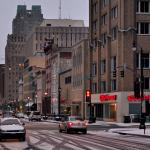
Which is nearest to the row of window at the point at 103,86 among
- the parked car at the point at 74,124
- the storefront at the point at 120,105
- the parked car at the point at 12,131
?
the storefront at the point at 120,105

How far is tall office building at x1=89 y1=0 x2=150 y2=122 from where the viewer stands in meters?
83.0

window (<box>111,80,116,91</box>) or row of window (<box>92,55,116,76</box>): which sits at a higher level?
row of window (<box>92,55,116,76</box>)

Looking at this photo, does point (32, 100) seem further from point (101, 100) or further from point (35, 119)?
point (101, 100)

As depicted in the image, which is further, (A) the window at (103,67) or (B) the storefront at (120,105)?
(A) the window at (103,67)

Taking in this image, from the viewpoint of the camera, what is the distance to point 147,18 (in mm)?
85062

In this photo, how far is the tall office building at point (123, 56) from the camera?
83.0 m

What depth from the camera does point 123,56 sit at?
8306 centimetres

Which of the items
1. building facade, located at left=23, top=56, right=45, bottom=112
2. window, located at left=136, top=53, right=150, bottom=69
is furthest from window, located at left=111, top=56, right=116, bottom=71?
building facade, located at left=23, top=56, right=45, bottom=112

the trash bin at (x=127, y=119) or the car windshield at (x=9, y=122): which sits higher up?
the car windshield at (x=9, y=122)

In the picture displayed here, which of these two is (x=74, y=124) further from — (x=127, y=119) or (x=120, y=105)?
(x=120, y=105)

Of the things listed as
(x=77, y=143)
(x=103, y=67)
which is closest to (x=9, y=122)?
(x=77, y=143)

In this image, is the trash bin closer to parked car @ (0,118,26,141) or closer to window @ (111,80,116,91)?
window @ (111,80,116,91)

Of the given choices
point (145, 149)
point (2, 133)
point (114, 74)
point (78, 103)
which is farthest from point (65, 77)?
point (145, 149)

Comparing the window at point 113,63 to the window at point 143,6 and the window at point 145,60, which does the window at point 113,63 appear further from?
the window at point 143,6
